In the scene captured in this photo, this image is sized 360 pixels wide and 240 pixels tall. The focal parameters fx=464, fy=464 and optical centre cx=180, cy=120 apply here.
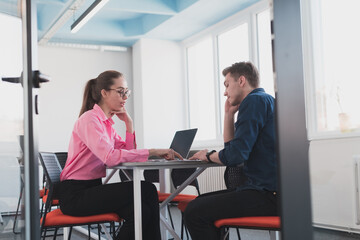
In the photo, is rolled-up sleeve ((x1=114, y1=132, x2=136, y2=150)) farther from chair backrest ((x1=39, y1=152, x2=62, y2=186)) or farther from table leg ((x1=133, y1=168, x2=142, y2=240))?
table leg ((x1=133, y1=168, x2=142, y2=240))

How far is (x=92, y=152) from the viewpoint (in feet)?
8.74

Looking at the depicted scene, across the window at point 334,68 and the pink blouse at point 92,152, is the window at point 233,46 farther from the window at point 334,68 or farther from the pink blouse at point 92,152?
the pink blouse at point 92,152

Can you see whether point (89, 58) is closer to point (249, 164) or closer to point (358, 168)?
point (358, 168)

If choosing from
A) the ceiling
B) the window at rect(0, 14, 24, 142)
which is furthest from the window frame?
the window at rect(0, 14, 24, 142)

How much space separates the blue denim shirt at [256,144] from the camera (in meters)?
2.15

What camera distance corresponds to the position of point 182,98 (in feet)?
26.8

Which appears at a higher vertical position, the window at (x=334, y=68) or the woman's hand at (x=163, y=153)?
the window at (x=334, y=68)

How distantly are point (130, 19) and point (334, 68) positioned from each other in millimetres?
4114

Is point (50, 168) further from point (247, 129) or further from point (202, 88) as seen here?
point (202, 88)

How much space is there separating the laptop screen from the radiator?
10.4 feet

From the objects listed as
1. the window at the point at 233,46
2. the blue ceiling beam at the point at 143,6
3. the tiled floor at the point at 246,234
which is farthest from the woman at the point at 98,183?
the window at the point at 233,46

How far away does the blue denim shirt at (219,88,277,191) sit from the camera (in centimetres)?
215

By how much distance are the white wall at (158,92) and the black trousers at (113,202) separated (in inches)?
206

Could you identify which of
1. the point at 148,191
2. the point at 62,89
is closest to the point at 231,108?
the point at 148,191
